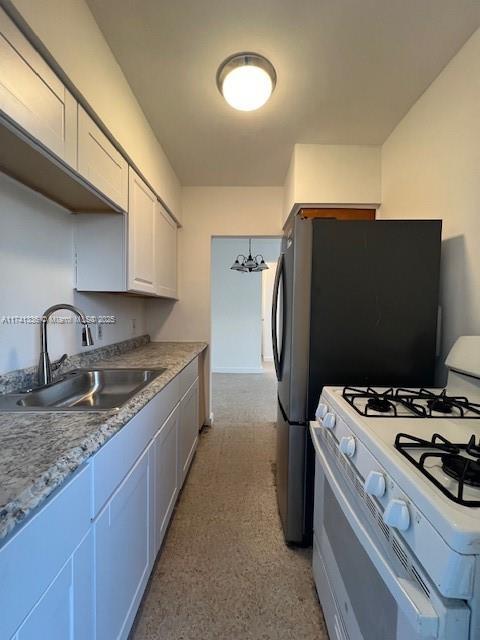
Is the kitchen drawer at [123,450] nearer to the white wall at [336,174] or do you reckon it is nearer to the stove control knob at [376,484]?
the stove control knob at [376,484]

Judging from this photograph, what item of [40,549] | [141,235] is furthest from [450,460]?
[141,235]

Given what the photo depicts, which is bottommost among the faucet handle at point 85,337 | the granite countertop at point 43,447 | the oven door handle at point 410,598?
the oven door handle at point 410,598

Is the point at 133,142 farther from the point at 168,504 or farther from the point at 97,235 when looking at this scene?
the point at 168,504

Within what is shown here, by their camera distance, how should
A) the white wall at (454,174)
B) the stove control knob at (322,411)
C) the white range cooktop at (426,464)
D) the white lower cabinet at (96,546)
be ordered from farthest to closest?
the white wall at (454,174) → the stove control knob at (322,411) → the white lower cabinet at (96,546) → the white range cooktop at (426,464)

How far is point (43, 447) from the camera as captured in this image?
0.76m

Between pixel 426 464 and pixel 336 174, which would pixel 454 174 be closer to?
pixel 336 174

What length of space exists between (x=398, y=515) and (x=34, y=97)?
4.86 ft

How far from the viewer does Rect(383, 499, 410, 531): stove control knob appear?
561 mm

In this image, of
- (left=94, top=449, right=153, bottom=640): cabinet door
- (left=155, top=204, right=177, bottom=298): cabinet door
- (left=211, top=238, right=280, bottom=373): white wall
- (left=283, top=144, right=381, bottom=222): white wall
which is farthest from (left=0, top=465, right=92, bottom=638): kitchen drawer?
(left=211, top=238, right=280, bottom=373): white wall

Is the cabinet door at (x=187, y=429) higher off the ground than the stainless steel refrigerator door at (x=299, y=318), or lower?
lower

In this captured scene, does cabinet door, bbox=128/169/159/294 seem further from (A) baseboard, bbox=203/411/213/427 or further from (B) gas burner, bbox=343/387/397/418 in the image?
(A) baseboard, bbox=203/411/213/427

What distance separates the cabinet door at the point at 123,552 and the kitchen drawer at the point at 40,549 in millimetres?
142

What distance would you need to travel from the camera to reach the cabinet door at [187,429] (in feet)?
6.47

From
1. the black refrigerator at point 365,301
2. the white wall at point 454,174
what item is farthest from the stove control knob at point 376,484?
the white wall at point 454,174
